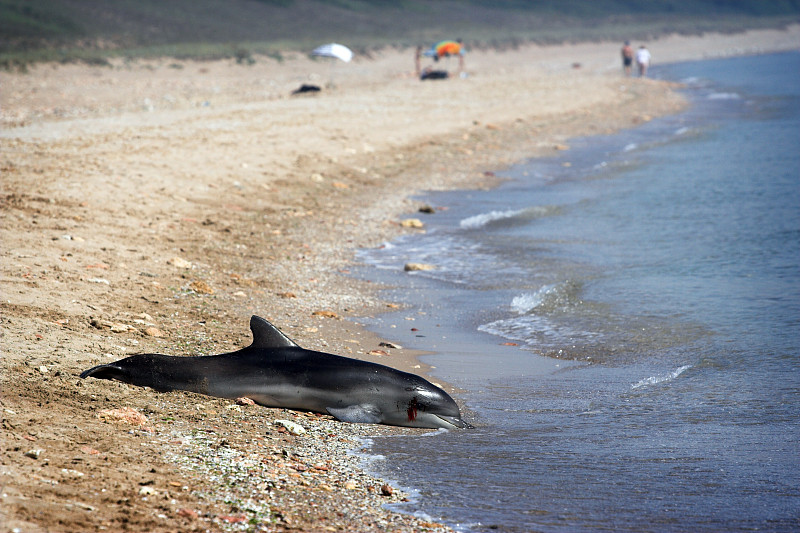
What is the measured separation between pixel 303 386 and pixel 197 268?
4.34 m

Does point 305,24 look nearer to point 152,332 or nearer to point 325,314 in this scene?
point 325,314

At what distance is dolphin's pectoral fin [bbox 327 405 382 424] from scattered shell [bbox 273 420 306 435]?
376mm

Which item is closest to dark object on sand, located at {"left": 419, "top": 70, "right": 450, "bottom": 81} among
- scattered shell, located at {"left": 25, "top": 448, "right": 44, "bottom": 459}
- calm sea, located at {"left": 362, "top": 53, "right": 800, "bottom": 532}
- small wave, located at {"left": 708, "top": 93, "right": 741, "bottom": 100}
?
small wave, located at {"left": 708, "top": 93, "right": 741, "bottom": 100}

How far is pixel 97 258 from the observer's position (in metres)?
10.0

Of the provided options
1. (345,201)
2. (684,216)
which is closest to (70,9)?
(345,201)

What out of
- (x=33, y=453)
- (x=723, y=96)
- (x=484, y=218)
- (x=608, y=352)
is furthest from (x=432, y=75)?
(x=33, y=453)

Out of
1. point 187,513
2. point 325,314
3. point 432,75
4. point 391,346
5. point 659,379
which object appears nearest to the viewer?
point 187,513

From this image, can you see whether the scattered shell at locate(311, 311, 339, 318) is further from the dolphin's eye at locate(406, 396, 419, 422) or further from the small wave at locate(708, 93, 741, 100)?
the small wave at locate(708, 93, 741, 100)

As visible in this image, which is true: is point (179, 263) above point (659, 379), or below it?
above

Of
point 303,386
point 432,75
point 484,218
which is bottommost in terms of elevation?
point 303,386

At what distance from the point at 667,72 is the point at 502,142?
38.4 metres

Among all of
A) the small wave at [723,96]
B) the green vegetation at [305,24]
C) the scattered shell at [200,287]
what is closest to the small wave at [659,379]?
the scattered shell at [200,287]

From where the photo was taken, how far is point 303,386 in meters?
6.71

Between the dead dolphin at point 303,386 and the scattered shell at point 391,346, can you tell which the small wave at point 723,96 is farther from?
the dead dolphin at point 303,386
